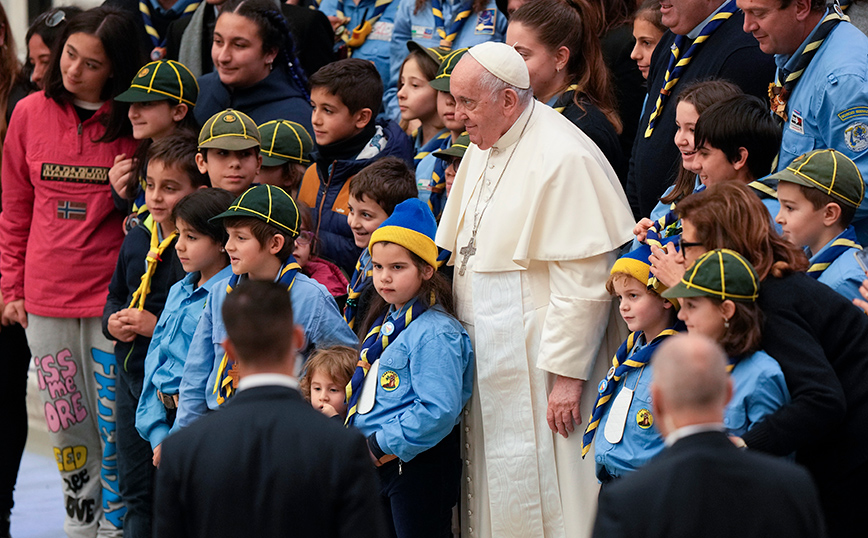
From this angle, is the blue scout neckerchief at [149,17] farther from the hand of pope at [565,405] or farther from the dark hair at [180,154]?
the hand of pope at [565,405]

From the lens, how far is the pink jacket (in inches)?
213

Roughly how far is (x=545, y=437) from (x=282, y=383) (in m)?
1.63

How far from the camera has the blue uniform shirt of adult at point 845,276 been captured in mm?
3336

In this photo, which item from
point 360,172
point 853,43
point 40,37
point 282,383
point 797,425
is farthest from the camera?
point 40,37

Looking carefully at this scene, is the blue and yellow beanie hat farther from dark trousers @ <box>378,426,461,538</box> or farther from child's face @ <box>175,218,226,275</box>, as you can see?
child's face @ <box>175,218,226,275</box>

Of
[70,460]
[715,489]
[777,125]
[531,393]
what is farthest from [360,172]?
[715,489]

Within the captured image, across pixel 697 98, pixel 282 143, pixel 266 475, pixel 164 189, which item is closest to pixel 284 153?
pixel 282 143

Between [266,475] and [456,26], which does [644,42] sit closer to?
[456,26]

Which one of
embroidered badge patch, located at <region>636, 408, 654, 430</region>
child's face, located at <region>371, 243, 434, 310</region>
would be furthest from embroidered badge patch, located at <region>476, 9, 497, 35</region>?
embroidered badge patch, located at <region>636, 408, 654, 430</region>

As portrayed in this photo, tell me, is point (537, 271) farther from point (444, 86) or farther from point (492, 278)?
point (444, 86)

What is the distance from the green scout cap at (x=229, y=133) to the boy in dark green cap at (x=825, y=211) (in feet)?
7.99

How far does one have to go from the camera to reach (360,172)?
4742mm

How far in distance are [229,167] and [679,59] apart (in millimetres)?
2027

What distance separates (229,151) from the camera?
4883mm
